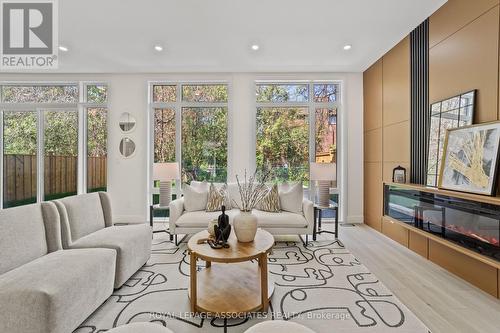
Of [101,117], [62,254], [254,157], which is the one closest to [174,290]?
[62,254]

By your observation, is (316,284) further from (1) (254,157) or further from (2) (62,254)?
(1) (254,157)

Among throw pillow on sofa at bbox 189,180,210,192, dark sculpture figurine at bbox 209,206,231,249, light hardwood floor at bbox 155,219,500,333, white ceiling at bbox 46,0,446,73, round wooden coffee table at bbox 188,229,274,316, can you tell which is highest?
white ceiling at bbox 46,0,446,73

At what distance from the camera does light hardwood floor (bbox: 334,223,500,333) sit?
178 centimetres

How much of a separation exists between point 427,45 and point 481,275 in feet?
8.94

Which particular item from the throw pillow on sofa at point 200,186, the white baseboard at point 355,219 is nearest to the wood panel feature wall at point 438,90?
the white baseboard at point 355,219

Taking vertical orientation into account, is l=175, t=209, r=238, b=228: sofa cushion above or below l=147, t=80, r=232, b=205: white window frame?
below

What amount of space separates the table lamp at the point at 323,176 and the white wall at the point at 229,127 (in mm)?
1028

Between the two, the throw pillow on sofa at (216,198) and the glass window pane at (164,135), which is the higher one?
the glass window pane at (164,135)

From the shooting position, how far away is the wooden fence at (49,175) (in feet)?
15.7

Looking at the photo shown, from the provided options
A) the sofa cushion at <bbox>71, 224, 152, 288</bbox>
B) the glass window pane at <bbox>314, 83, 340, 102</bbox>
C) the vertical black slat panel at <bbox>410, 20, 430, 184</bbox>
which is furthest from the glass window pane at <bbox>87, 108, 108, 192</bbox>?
the vertical black slat panel at <bbox>410, 20, 430, 184</bbox>

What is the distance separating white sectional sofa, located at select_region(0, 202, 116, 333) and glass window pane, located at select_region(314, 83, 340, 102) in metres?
4.35

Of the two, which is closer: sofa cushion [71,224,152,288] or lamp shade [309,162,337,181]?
sofa cushion [71,224,152,288]

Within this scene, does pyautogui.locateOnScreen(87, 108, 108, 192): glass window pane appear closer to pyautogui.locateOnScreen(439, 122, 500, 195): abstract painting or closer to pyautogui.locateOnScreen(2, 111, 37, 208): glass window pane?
pyautogui.locateOnScreen(2, 111, 37, 208): glass window pane

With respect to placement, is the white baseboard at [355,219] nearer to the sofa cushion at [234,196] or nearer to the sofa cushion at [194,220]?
the sofa cushion at [234,196]
